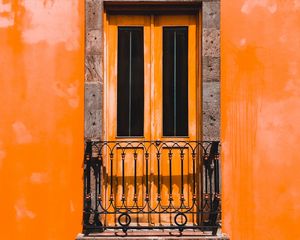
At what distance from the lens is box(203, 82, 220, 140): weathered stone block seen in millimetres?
6629

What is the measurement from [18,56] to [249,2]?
3.07 m

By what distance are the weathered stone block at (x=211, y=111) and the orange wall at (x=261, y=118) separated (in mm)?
105

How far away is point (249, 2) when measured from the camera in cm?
677

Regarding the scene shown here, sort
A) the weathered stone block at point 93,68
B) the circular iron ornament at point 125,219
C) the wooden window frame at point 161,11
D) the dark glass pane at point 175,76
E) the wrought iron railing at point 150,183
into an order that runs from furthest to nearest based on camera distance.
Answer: the dark glass pane at point 175,76 → the wooden window frame at point 161,11 → the weathered stone block at point 93,68 → the wrought iron railing at point 150,183 → the circular iron ornament at point 125,219

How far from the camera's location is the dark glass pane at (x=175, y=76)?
22.7ft

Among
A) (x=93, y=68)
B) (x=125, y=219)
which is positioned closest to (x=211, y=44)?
(x=93, y=68)

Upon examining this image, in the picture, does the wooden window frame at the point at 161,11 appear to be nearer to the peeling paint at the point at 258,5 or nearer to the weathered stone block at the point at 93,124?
the weathered stone block at the point at 93,124

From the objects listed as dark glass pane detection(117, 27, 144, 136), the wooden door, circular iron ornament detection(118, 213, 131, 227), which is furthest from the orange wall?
circular iron ornament detection(118, 213, 131, 227)

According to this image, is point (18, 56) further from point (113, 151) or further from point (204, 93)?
point (204, 93)

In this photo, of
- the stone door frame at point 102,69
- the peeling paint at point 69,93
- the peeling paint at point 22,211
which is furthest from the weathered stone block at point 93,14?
the peeling paint at point 22,211

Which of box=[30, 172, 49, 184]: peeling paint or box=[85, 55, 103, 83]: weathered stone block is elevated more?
box=[85, 55, 103, 83]: weathered stone block

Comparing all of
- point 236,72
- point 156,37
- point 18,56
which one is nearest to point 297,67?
point 236,72

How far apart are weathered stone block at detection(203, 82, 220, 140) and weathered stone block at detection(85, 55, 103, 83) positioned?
4.47ft

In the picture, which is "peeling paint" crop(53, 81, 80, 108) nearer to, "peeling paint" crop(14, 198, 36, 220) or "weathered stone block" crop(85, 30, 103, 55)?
"weathered stone block" crop(85, 30, 103, 55)
